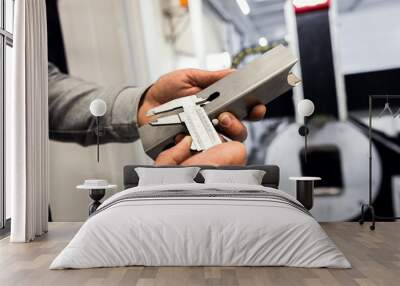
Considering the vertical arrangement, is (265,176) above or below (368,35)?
below

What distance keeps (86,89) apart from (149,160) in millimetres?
1214

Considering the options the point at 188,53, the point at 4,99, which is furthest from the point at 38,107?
the point at 188,53

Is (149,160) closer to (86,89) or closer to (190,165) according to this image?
(190,165)

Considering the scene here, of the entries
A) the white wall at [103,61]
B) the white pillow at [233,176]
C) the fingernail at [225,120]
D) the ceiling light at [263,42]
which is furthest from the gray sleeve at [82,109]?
the ceiling light at [263,42]

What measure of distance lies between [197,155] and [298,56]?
1.76 metres

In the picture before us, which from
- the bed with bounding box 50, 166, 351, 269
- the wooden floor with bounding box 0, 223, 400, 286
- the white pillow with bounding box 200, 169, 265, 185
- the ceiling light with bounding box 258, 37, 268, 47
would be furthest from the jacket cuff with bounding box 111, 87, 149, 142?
the bed with bounding box 50, 166, 351, 269

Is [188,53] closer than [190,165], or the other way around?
[190,165]

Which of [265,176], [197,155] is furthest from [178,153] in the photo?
[265,176]

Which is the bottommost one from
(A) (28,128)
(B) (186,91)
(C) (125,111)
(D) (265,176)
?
(D) (265,176)

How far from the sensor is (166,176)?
5.11 meters

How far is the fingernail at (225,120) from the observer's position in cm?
550

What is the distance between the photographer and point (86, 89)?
235 inches

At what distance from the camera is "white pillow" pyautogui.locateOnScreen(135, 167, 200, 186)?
5059 millimetres

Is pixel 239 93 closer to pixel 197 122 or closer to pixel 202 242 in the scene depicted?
pixel 197 122
